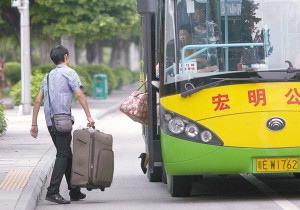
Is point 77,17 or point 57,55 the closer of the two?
point 57,55

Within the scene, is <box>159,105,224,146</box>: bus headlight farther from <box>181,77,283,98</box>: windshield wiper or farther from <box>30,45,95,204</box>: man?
<box>30,45,95,204</box>: man

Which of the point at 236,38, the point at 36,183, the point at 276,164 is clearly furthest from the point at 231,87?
the point at 36,183

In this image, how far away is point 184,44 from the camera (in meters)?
9.37

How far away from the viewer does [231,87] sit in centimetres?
910

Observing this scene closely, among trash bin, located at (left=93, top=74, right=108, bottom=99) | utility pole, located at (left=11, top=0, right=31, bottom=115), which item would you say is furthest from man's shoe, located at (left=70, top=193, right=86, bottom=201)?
trash bin, located at (left=93, top=74, right=108, bottom=99)

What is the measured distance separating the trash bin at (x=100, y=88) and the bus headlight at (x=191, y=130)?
30823 millimetres

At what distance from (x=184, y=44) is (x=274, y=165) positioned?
5.06ft

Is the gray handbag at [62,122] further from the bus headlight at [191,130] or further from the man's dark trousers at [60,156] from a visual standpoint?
the bus headlight at [191,130]

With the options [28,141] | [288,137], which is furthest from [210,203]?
[28,141]

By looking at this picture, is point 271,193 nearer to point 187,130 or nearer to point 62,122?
point 187,130

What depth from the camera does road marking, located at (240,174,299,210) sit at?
30.1 ft

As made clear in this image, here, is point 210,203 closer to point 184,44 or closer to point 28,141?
point 184,44

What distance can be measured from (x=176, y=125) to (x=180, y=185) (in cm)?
87

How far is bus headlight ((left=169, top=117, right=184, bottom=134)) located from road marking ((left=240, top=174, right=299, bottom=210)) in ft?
4.22
